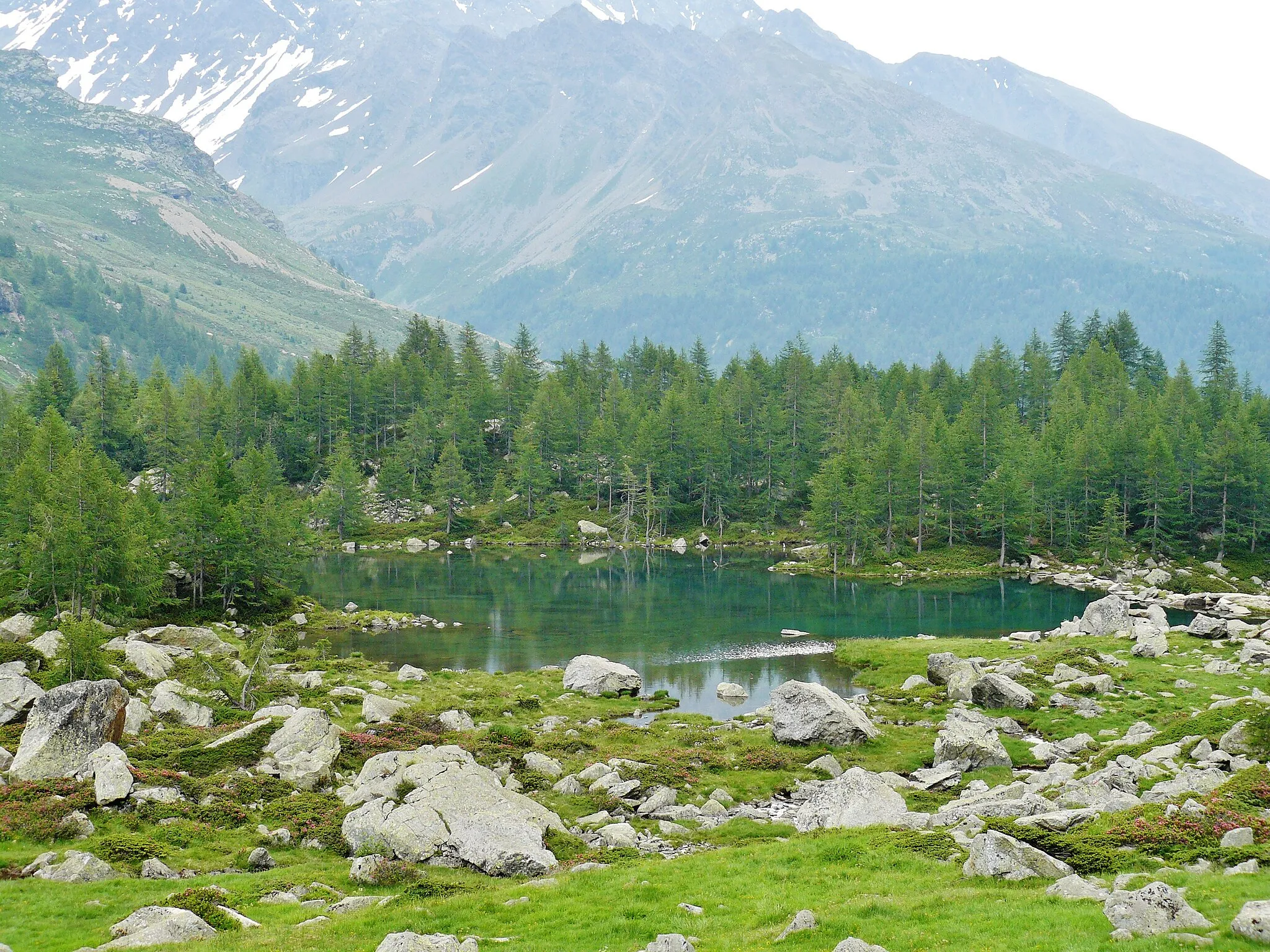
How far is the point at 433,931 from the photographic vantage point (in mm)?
23281

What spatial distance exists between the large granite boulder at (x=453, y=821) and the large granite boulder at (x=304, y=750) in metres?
3.11

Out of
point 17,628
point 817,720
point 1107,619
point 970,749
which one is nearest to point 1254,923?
point 970,749

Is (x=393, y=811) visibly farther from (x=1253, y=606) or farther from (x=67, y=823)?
(x=1253, y=606)

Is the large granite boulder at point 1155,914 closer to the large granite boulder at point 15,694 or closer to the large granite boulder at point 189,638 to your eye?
the large granite boulder at point 15,694

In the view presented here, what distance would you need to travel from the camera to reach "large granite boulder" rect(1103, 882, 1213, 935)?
1847 cm

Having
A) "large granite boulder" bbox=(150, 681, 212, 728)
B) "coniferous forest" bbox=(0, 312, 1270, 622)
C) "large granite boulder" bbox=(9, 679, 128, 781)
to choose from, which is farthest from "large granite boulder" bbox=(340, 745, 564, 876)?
"coniferous forest" bbox=(0, 312, 1270, 622)

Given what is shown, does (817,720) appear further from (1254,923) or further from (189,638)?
(189,638)

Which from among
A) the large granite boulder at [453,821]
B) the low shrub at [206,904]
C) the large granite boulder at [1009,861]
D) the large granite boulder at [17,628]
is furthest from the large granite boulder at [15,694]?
the large granite boulder at [1009,861]

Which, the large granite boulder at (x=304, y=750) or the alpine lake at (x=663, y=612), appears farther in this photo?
the alpine lake at (x=663, y=612)

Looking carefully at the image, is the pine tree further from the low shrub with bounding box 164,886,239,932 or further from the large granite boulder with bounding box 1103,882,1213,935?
the large granite boulder with bounding box 1103,882,1213,935

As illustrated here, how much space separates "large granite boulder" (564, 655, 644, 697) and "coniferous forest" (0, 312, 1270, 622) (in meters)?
35.4

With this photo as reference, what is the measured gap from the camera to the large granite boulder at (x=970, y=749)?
42.1 m

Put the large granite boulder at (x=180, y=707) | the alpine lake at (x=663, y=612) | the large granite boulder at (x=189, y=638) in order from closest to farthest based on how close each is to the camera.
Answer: the large granite boulder at (x=180, y=707) → the large granite boulder at (x=189, y=638) → the alpine lake at (x=663, y=612)

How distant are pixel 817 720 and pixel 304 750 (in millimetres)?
25044
